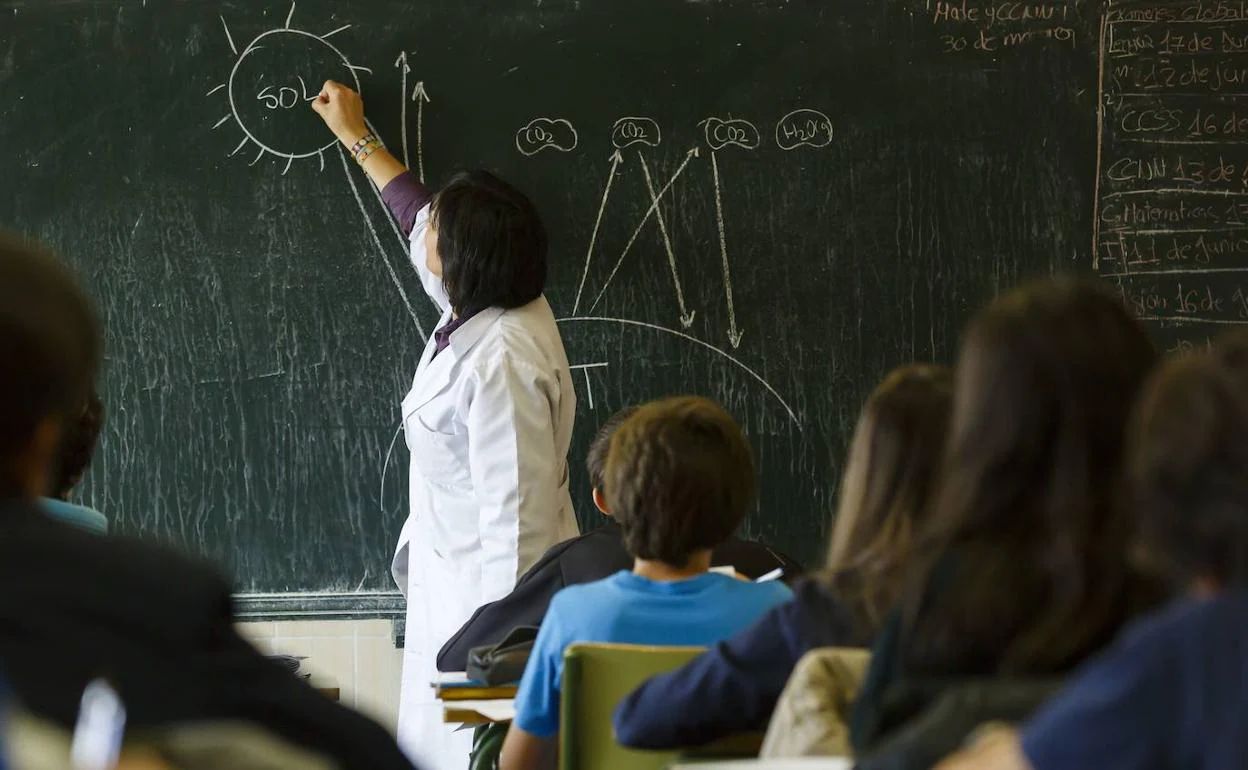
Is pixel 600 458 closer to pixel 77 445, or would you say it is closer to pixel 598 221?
pixel 598 221

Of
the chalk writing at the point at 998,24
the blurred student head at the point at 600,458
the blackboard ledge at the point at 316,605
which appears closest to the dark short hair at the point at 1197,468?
the blurred student head at the point at 600,458

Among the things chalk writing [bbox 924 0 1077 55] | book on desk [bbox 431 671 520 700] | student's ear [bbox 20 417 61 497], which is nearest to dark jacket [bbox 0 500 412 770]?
student's ear [bbox 20 417 61 497]

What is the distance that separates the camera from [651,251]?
342cm

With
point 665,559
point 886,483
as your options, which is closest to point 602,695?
point 665,559

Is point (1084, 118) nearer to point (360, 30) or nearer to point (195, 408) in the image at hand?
point (360, 30)

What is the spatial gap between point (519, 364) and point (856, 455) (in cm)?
149

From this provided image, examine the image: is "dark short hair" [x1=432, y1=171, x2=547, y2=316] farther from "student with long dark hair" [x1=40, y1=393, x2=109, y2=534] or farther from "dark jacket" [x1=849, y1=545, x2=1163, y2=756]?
"dark jacket" [x1=849, y1=545, x2=1163, y2=756]

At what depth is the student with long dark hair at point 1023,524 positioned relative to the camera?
129cm

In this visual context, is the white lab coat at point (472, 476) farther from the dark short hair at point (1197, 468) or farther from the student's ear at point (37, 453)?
the dark short hair at point (1197, 468)

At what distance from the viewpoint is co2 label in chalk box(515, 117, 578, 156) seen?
11.2ft

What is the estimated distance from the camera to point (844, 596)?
5.27 feet

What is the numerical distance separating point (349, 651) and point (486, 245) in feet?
3.39

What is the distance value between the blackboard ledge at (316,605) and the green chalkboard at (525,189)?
0.01 meters

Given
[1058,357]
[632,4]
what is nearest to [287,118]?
[632,4]
